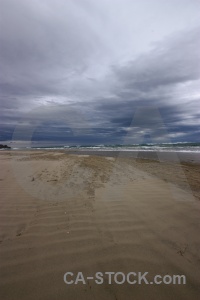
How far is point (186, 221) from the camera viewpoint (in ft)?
11.7

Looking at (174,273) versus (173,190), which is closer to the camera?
(174,273)

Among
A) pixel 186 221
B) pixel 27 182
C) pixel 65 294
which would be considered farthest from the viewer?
pixel 27 182

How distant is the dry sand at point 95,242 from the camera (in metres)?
2.09

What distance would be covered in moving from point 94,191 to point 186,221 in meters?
2.70

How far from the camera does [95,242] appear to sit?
2.91 meters

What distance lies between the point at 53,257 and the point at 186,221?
2.57 metres

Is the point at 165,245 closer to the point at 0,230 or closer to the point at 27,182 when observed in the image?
the point at 0,230

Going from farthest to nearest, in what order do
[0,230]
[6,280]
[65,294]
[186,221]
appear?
[186,221] < [0,230] < [6,280] < [65,294]

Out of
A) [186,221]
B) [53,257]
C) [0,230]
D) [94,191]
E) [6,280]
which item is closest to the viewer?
[6,280]

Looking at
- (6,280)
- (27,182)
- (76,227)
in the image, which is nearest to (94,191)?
(76,227)

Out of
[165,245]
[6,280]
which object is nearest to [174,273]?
[165,245]

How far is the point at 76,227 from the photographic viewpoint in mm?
3369

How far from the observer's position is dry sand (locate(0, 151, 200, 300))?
6.86 ft

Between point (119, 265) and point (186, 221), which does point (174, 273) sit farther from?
point (186, 221)
